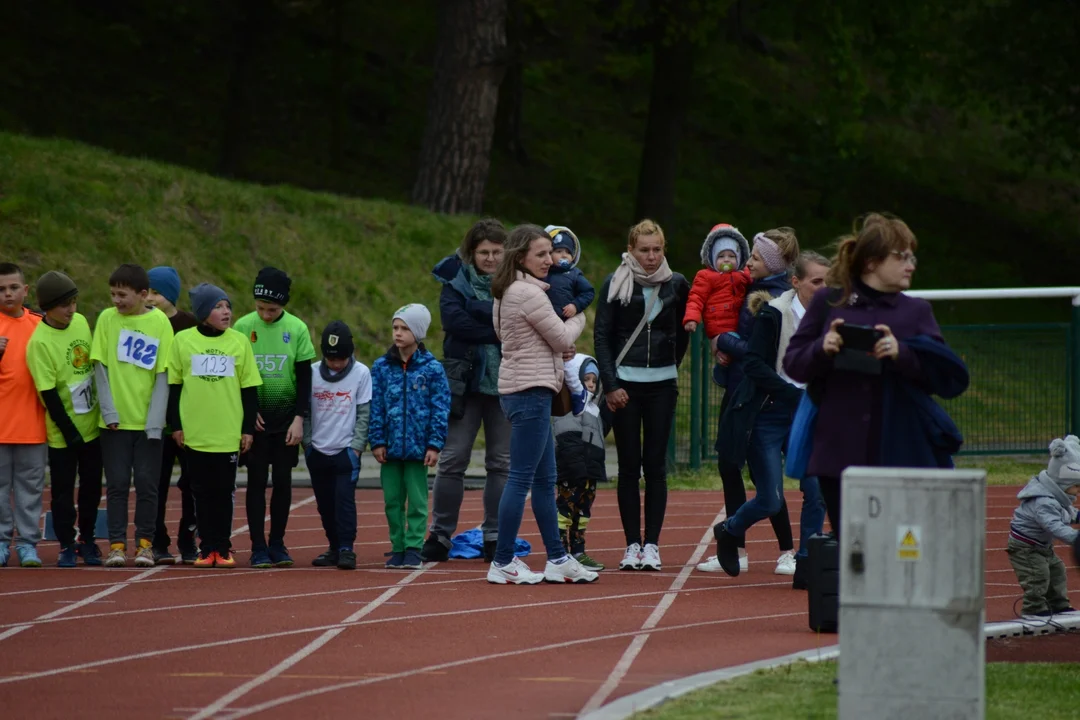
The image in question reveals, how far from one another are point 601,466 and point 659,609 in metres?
1.97

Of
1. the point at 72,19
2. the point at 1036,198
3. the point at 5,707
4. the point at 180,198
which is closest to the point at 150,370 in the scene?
the point at 5,707

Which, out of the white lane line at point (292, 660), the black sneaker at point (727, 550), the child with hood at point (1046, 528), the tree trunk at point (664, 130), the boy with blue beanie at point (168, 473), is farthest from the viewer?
the tree trunk at point (664, 130)

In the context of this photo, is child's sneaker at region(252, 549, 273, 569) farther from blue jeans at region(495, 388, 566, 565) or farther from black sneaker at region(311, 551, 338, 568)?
blue jeans at region(495, 388, 566, 565)

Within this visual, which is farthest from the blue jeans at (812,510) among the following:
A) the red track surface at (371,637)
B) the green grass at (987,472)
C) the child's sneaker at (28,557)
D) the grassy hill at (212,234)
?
the grassy hill at (212,234)

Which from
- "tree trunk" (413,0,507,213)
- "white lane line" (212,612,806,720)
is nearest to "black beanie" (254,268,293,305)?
"white lane line" (212,612,806,720)

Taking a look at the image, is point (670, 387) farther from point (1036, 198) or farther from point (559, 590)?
point (1036, 198)

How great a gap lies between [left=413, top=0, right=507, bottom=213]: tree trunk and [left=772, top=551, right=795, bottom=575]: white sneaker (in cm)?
1463

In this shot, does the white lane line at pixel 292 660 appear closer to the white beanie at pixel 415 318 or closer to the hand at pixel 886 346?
the white beanie at pixel 415 318

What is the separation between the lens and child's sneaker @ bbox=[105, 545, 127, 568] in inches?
419

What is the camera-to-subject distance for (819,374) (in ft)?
22.7

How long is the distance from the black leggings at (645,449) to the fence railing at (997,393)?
6.32m

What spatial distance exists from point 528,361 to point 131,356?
9.20 ft

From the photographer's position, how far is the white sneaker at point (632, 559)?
10445 mm

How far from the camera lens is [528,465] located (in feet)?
31.0
